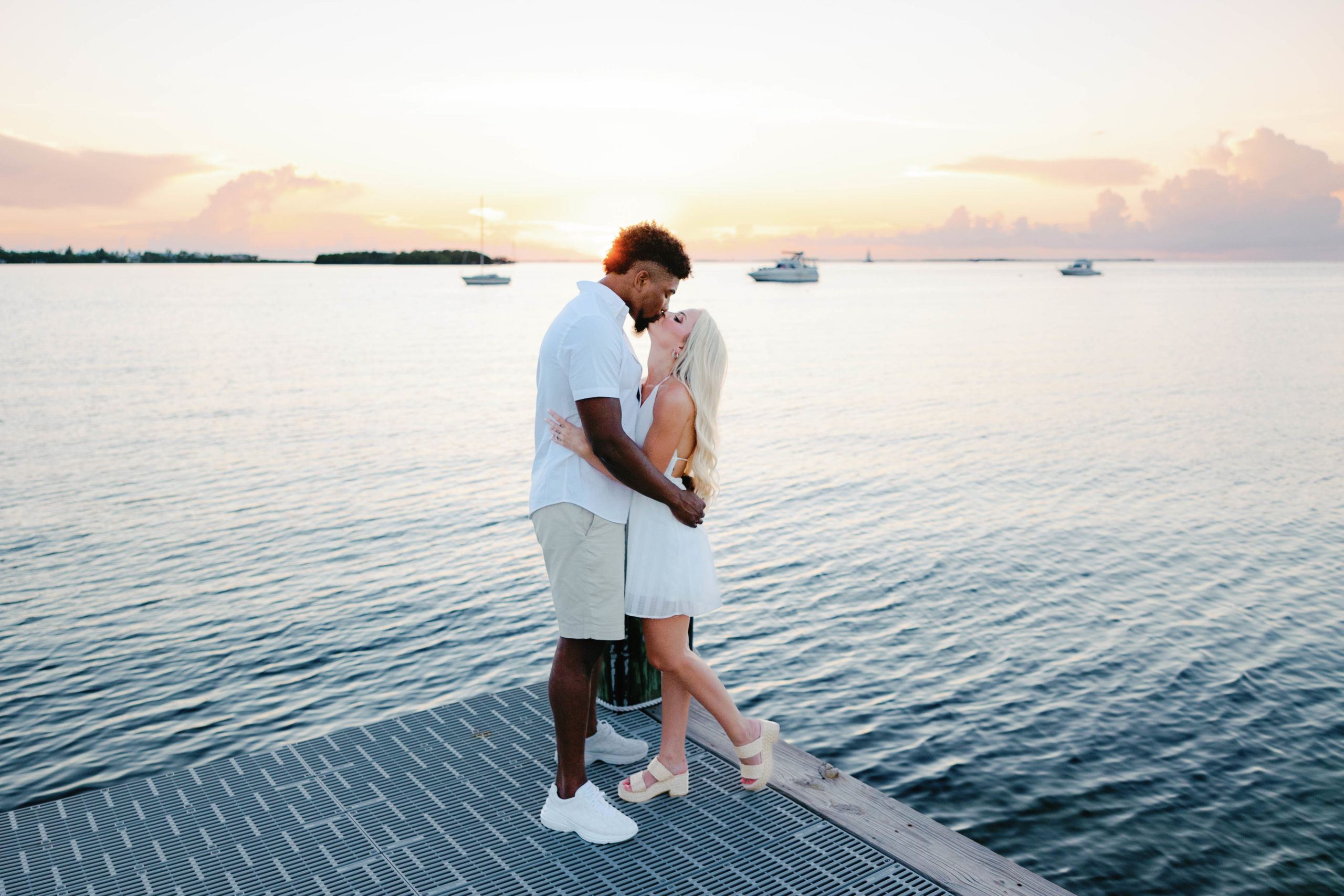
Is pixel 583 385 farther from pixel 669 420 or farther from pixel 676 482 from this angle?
pixel 676 482

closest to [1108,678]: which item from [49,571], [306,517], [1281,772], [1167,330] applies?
[1281,772]

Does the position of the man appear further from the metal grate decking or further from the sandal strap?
the sandal strap

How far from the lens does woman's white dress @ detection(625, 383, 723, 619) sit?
3.62m

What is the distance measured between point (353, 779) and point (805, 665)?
4.54 metres

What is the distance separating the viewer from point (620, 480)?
338cm

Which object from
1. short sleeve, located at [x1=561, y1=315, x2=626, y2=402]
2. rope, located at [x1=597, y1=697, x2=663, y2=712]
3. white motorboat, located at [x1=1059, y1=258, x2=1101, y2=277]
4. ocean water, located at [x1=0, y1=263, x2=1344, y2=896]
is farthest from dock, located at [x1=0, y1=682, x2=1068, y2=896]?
white motorboat, located at [x1=1059, y1=258, x2=1101, y2=277]

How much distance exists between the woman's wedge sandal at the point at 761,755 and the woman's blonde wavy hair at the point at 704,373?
1.20 metres

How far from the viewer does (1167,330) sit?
157 ft

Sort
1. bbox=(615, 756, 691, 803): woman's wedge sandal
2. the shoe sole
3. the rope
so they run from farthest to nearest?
the rope < bbox=(615, 756, 691, 803): woman's wedge sandal < the shoe sole

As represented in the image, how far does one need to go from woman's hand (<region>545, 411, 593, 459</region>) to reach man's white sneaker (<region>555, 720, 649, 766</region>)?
5.11 ft

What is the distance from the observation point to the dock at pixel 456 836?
134 inches

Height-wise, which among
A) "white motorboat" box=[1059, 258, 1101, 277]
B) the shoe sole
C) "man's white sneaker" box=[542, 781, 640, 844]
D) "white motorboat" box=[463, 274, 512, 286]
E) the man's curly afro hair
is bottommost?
the shoe sole

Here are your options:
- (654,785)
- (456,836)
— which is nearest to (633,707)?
(654,785)

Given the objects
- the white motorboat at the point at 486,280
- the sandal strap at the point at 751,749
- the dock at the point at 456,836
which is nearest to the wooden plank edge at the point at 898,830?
the dock at the point at 456,836
